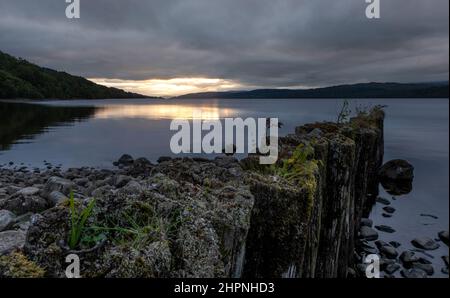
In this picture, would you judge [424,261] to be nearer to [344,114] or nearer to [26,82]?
[344,114]

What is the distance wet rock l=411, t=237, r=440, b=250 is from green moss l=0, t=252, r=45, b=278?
713 inches

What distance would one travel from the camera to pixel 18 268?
8.06 ft

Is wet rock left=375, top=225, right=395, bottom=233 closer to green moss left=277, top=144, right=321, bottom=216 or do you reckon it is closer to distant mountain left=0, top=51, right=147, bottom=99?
green moss left=277, top=144, right=321, bottom=216

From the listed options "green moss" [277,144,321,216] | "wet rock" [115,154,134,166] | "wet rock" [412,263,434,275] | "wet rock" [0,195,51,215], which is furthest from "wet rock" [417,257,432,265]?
"wet rock" [115,154,134,166]

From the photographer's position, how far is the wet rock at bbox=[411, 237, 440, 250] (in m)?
16.7

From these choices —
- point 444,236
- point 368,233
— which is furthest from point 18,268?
point 444,236

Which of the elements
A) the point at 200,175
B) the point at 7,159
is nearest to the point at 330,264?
the point at 200,175

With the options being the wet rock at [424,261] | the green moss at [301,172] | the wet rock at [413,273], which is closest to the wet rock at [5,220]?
the green moss at [301,172]

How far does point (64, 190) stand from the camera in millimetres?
13953

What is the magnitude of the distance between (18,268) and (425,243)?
18520 millimetres

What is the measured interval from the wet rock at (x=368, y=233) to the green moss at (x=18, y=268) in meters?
17.2
